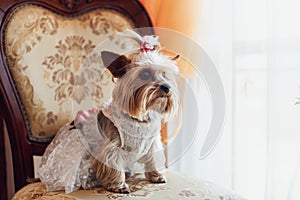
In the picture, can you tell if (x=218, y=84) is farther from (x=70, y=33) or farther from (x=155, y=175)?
(x=70, y=33)

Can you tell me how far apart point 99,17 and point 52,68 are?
0.25 m

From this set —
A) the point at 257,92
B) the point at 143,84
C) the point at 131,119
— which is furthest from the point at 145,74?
the point at 257,92

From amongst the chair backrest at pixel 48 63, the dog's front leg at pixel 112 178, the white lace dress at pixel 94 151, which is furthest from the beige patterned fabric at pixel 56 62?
the dog's front leg at pixel 112 178

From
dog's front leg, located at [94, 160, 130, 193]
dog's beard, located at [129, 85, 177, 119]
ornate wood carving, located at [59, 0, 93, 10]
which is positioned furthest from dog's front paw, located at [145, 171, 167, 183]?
ornate wood carving, located at [59, 0, 93, 10]

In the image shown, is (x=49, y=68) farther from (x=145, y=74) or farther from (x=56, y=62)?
(x=145, y=74)

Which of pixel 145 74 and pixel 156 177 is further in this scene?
pixel 156 177

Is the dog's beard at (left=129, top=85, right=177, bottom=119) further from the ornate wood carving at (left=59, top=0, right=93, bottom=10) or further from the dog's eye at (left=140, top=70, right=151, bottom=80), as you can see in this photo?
the ornate wood carving at (left=59, top=0, right=93, bottom=10)

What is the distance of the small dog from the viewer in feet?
3.15

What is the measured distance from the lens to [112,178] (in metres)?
1.02

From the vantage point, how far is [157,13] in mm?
1548

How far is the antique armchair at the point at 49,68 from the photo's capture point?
3.96 feet

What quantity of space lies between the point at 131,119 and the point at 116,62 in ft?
0.51

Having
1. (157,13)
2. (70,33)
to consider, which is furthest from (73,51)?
(157,13)

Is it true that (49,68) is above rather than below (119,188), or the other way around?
above
